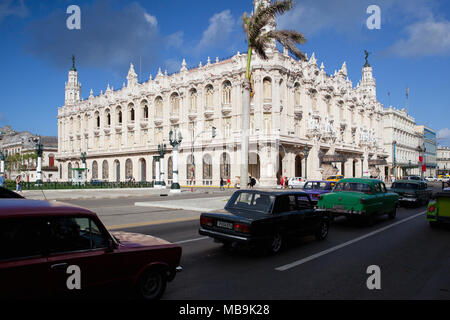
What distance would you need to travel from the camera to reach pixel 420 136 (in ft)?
343

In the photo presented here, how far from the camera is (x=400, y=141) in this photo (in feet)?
288

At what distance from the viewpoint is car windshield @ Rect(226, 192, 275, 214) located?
25.2 ft

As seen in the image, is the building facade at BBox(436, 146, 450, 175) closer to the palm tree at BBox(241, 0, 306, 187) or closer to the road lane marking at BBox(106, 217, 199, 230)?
the palm tree at BBox(241, 0, 306, 187)

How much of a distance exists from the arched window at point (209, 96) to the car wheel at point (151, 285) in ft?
147

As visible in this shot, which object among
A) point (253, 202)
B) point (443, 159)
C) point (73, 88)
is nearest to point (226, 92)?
point (253, 202)

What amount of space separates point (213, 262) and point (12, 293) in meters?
4.05

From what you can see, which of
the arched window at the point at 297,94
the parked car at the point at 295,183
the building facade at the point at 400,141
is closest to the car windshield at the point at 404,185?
the parked car at the point at 295,183

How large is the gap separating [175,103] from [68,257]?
51.0m

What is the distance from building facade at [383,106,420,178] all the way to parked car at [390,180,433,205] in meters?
60.3

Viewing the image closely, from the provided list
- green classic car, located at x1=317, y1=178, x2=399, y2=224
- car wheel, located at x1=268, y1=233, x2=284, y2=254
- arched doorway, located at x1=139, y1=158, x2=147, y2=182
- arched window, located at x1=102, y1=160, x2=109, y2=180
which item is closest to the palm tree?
green classic car, located at x1=317, y1=178, x2=399, y2=224

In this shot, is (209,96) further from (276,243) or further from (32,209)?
(32,209)

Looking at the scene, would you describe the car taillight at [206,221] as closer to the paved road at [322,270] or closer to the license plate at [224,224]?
the license plate at [224,224]

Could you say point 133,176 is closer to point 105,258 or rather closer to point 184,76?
point 184,76
